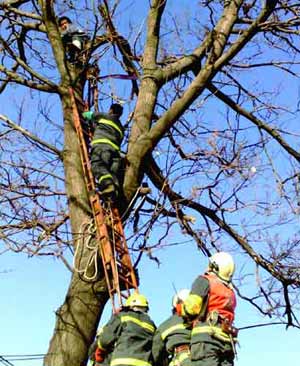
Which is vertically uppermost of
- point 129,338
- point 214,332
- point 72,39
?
point 72,39

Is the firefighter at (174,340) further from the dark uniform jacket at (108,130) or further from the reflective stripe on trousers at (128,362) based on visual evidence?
the dark uniform jacket at (108,130)

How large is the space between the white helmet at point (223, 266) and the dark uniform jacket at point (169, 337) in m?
0.49

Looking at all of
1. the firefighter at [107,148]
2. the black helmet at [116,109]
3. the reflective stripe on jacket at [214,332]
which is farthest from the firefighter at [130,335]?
the black helmet at [116,109]

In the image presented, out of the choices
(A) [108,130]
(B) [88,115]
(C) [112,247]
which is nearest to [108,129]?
(A) [108,130]

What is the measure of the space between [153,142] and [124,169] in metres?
0.42

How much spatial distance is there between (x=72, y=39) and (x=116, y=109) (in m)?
1.18

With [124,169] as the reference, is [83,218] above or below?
below

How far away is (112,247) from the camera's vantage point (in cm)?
635

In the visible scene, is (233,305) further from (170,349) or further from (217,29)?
(217,29)

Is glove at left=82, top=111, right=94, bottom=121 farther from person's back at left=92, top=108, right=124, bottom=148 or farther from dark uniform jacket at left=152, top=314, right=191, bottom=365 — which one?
dark uniform jacket at left=152, top=314, right=191, bottom=365

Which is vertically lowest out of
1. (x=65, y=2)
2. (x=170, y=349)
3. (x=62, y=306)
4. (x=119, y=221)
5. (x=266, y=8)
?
(x=170, y=349)

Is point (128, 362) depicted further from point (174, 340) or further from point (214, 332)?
point (214, 332)

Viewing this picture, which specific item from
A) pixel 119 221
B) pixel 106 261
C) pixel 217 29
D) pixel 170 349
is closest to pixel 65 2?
pixel 217 29

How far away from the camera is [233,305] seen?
16.3 feet
